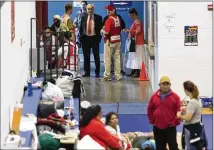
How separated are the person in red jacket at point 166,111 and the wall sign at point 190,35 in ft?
13.6

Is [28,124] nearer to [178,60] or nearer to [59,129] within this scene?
[59,129]

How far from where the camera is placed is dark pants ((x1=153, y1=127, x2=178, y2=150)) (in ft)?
34.4

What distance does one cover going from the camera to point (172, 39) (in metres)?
14.5

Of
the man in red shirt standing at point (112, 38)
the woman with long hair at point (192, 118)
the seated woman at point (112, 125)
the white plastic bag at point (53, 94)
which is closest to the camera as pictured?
the woman with long hair at point (192, 118)

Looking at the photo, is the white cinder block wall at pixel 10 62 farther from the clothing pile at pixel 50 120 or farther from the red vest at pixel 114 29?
the red vest at pixel 114 29

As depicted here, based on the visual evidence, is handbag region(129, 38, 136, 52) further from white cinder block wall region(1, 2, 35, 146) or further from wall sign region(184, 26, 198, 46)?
white cinder block wall region(1, 2, 35, 146)

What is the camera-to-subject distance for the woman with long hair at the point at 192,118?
1005 cm

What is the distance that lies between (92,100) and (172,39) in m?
2.42

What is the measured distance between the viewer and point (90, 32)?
1822 centimetres

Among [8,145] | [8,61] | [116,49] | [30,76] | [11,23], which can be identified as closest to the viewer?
[8,145]

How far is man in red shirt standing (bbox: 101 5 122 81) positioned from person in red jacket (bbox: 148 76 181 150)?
715 cm

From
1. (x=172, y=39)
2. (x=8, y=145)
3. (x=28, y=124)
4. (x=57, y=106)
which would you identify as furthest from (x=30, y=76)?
(x=8, y=145)

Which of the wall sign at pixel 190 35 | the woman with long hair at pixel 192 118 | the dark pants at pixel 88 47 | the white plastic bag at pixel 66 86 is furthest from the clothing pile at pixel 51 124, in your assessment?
the dark pants at pixel 88 47

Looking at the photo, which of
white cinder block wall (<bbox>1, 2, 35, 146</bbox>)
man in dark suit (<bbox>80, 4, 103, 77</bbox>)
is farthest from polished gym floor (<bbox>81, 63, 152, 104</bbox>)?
white cinder block wall (<bbox>1, 2, 35, 146</bbox>)
